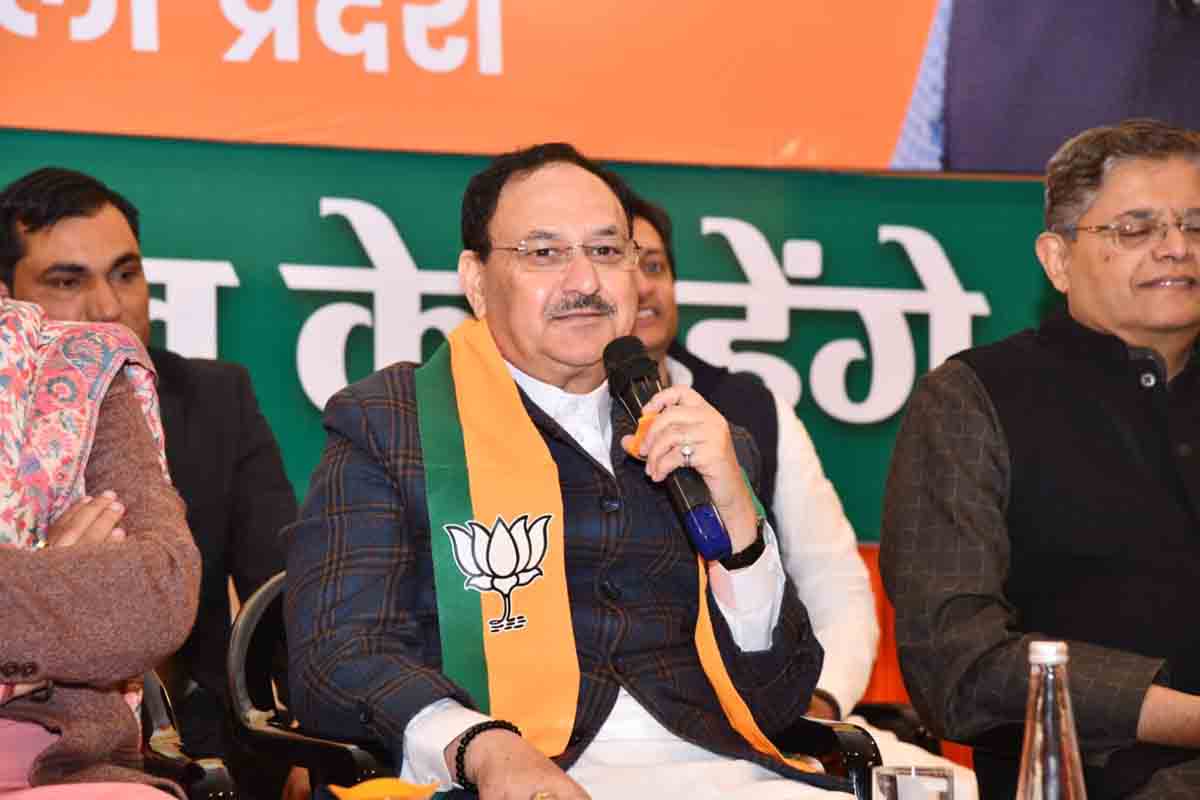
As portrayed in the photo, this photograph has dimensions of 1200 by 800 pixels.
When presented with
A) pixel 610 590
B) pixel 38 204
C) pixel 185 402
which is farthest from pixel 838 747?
pixel 38 204

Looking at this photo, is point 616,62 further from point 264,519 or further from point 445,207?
point 264,519

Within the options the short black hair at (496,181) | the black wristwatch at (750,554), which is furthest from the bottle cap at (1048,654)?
the short black hair at (496,181)

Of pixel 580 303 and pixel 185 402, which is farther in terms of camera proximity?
pixel 185 402

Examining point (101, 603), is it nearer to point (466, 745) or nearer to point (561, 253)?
point (466, 745)

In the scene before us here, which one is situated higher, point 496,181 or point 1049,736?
point 496,181

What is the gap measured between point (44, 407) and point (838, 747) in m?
1.34

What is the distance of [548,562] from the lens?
2676mm

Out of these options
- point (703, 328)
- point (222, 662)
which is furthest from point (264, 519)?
point (703, 328)

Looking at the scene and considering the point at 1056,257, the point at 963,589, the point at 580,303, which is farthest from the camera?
the point at 1056,257

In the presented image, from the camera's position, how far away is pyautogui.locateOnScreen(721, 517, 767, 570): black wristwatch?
2.60 metres

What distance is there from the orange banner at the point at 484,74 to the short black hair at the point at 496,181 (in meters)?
1.32

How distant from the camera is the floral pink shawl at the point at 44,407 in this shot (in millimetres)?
2412

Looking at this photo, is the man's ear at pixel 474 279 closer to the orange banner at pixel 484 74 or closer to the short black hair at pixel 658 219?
the short black hair at pixel 658 219

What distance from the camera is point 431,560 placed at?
2684mm
